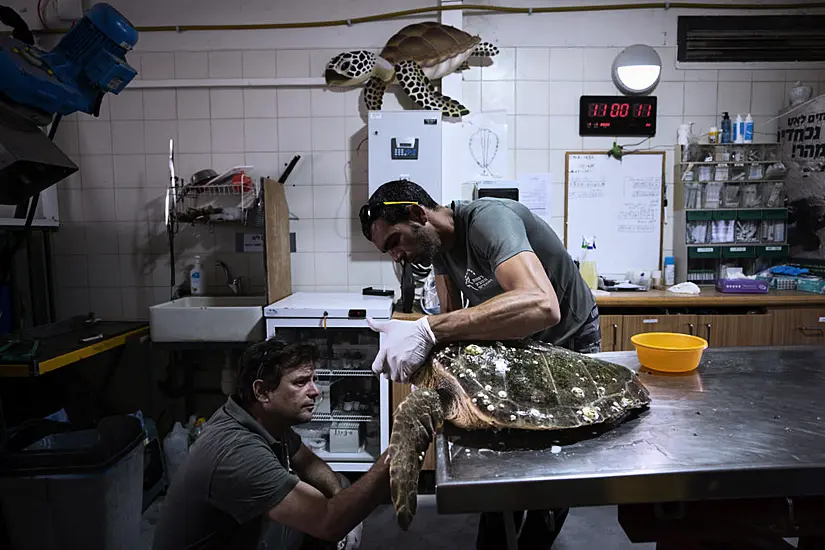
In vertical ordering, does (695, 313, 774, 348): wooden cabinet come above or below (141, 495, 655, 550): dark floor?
above

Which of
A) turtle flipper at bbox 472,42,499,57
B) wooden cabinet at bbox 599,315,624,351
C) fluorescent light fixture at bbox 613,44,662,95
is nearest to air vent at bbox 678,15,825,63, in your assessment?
fluorescent light fixture at bbox 613,44,662,95

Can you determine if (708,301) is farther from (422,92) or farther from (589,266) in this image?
(422,92)

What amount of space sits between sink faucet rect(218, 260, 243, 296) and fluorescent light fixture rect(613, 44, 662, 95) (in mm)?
2820

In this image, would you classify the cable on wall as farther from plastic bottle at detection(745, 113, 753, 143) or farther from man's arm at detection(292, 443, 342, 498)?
man's arm at detection(292, 443, 342, 498)

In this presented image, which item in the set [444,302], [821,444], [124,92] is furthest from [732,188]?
[124,92]

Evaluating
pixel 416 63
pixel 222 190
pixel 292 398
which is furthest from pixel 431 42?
pixel 292 398

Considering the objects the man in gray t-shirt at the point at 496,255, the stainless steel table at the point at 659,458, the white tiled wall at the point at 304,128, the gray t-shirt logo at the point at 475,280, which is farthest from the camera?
the white tiled wall at the point at 304,128

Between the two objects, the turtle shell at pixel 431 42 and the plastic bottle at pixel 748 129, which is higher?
the turtle shell at pixel 431 42

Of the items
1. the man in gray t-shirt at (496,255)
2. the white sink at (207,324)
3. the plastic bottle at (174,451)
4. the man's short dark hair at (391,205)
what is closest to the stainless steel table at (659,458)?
the man in gray t-shirt at (496,255)

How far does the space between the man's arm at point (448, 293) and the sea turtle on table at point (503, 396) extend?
57 cm

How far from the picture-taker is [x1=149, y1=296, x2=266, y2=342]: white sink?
8.50ft

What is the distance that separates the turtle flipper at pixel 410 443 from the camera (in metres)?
1.02

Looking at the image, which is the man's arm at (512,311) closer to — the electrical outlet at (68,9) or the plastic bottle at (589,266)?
the plastic bottle at (589,266)

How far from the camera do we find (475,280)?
1.60 m
